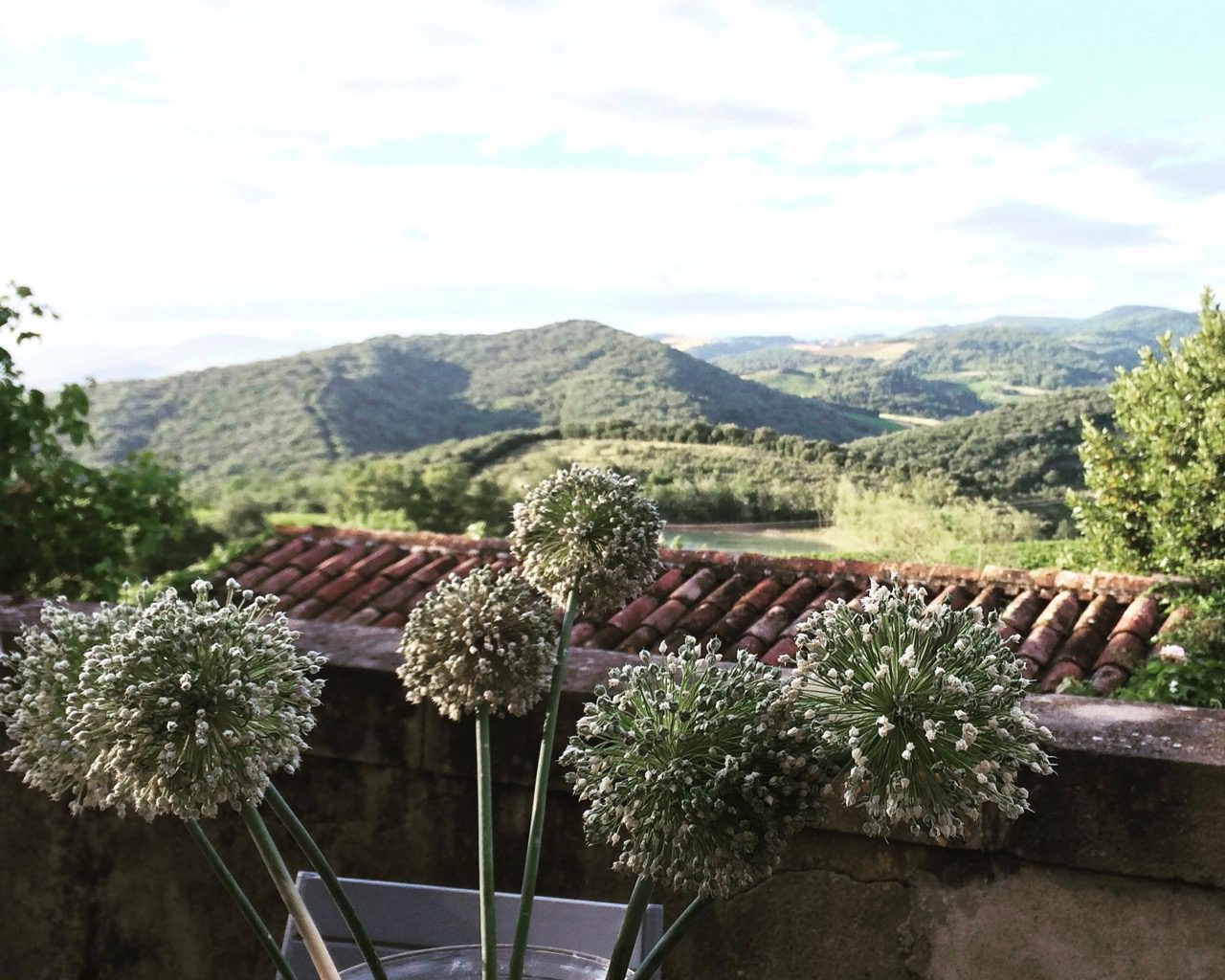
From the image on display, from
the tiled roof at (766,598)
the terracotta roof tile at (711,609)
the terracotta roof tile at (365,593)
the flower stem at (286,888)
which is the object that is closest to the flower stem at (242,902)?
the flower stem at (286,888)

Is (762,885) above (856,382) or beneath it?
beneath

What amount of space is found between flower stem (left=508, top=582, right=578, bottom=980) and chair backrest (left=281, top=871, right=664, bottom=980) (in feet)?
0.31

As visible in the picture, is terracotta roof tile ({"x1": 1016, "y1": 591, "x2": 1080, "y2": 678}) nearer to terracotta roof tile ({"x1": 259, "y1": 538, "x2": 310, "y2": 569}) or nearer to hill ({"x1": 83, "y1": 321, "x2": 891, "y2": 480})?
terracotta roof tile ({"x1": 259, "y1": 538, "x2": 310, "y2": 569})

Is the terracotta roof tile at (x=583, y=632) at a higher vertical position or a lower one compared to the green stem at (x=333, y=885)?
lower

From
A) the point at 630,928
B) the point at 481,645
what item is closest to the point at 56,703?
the point at 481,645

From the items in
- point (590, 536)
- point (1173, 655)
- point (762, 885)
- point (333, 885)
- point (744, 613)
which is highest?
point (590, 536)

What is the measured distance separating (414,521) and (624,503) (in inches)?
312

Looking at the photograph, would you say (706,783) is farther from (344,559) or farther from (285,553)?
(285,553)

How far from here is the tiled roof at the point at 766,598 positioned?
13.1 feet

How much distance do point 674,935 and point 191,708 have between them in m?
0.31

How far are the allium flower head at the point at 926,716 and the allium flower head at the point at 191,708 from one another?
326 mm

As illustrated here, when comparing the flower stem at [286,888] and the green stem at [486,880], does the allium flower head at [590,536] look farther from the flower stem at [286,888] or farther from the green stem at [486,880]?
the flower stem at [286,888]

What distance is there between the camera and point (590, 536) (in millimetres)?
888

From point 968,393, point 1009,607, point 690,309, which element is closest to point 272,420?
point 690,309
